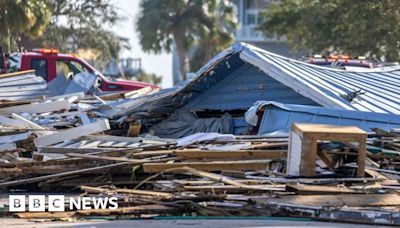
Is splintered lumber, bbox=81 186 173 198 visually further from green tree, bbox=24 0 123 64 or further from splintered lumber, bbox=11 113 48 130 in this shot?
Result: green tree, bbox=24 0 123 64

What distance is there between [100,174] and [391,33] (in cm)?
2093

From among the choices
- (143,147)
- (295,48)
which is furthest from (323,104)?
(295,48)

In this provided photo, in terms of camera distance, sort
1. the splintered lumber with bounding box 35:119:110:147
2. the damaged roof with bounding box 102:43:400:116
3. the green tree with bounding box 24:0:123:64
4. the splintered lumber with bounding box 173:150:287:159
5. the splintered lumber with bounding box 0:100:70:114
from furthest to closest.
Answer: the green tree with bounding box 24:0:123:64 → the splintered lumber with bounding box 0:100:70:114 → the damaged roof with bounding box 102:43:400:116 → the splintered lumber with bounding box 35:119:110:147 → the splintered lumber with bounding box 173:150:287:159

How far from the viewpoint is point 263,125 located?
40.9ft

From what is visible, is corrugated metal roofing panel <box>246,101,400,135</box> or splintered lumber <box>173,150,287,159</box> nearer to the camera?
splintered lumber <box>173,150,287,159</box>

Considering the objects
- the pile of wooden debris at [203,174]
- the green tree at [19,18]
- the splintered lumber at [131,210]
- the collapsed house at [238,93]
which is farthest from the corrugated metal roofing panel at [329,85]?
the green tree at [19,18]

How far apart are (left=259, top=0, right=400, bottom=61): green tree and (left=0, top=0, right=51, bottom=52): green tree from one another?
11347 millimetres

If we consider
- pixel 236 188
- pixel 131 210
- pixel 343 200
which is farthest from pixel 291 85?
pixel 131 210

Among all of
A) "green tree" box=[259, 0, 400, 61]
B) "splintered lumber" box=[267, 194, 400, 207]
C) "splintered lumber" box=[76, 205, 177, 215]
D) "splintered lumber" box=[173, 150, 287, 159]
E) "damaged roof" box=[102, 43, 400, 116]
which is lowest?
"splintered lumber" box=[76, 205, 177, 215]

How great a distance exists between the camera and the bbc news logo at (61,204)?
8.72 m

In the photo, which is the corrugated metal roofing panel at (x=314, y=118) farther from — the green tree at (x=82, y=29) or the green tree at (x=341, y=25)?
the green tree at (x=82, y=29)

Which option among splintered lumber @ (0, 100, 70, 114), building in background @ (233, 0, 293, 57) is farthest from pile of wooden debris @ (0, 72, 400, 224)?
building in background @ (233, 0, 293, 57)

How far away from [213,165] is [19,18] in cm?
2102

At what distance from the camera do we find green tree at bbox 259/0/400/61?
27875 millimetres
